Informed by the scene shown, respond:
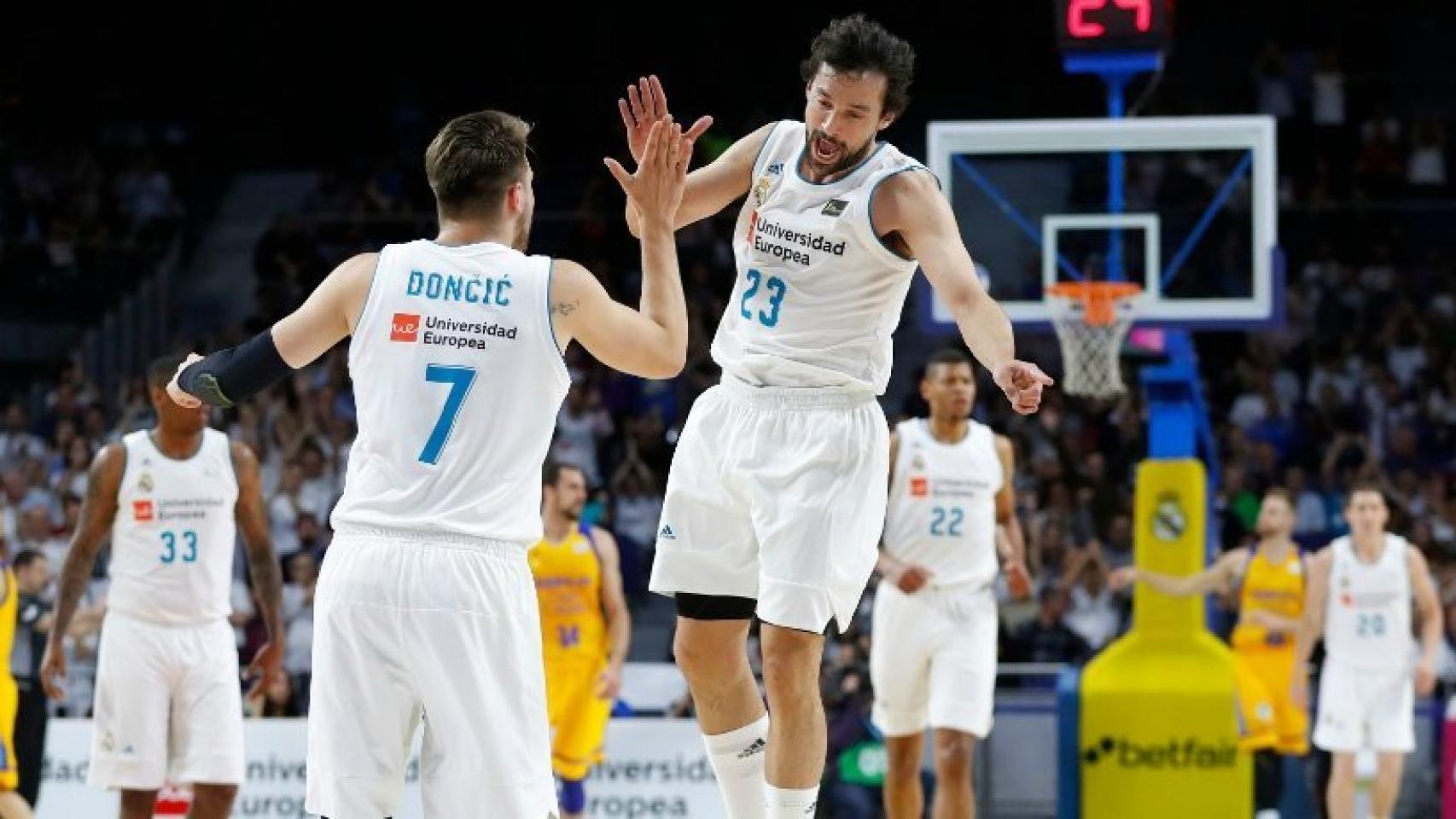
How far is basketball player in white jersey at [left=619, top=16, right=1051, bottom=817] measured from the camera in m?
6.20

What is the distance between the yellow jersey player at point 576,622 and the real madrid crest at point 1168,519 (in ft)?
9.83

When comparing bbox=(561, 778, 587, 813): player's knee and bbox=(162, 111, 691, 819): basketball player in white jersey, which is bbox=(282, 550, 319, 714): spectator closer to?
bbox=(561, 778, 587, 813): player's knee

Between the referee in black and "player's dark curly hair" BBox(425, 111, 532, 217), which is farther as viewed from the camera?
the referee in black

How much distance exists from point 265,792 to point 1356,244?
9774 millimetres

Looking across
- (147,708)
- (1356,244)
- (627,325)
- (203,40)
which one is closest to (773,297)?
(627,325)

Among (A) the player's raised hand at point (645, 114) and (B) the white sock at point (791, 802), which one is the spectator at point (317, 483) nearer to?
(B) the white sock at point (791, 802)

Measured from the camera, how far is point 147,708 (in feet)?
30.1

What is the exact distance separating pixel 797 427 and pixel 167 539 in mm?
3968

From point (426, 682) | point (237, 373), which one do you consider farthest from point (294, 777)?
point (426, 682)

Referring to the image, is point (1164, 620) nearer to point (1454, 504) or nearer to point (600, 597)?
point (600, 597)

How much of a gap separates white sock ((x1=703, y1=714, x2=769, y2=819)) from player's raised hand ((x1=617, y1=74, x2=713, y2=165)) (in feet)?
5.80

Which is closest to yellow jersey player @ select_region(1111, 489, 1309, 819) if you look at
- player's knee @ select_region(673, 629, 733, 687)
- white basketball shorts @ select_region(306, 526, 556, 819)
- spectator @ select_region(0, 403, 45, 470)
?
Result: player's knee @ select_region(673, 629, 733, 687)

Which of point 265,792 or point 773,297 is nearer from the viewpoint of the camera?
point 773,297

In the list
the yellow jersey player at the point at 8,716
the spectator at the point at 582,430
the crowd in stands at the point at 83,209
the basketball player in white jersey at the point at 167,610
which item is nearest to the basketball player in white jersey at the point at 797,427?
the basketball player in white jersey at the point at 167,610
